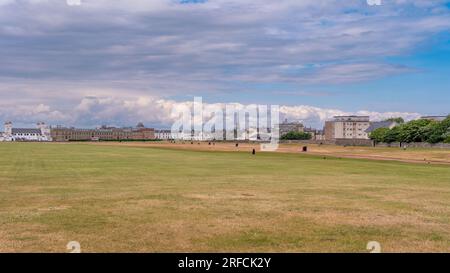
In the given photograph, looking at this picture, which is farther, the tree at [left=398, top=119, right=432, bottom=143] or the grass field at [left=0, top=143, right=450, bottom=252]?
the tree at [left=398, top=119, right=432, bottom=143]

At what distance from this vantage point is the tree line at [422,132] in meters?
140

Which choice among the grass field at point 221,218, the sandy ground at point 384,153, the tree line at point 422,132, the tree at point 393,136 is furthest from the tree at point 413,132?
the grass field at point 221,218

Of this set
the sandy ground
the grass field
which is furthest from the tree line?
the grass field

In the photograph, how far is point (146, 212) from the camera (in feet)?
54.2

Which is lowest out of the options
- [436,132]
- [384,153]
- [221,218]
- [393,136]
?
[384,153]

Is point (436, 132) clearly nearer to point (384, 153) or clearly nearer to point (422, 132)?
point (422, 132)

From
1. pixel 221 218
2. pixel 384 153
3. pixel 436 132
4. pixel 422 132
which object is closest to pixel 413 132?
pixel 422 132

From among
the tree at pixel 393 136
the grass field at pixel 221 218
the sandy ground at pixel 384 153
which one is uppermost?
the tree at pixel 393 136

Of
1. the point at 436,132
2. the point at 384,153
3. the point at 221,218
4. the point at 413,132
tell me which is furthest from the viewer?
the point at 413,132

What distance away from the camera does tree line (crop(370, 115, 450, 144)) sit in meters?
140

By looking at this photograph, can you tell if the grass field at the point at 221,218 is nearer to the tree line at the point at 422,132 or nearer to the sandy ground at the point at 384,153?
the sandy ground at the point at 384,153

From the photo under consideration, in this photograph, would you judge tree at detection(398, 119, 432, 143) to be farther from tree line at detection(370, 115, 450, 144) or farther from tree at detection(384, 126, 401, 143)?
tree at detection(384, 126, 401, 143)

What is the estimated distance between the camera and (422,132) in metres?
146

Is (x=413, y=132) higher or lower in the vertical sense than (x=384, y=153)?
higher
